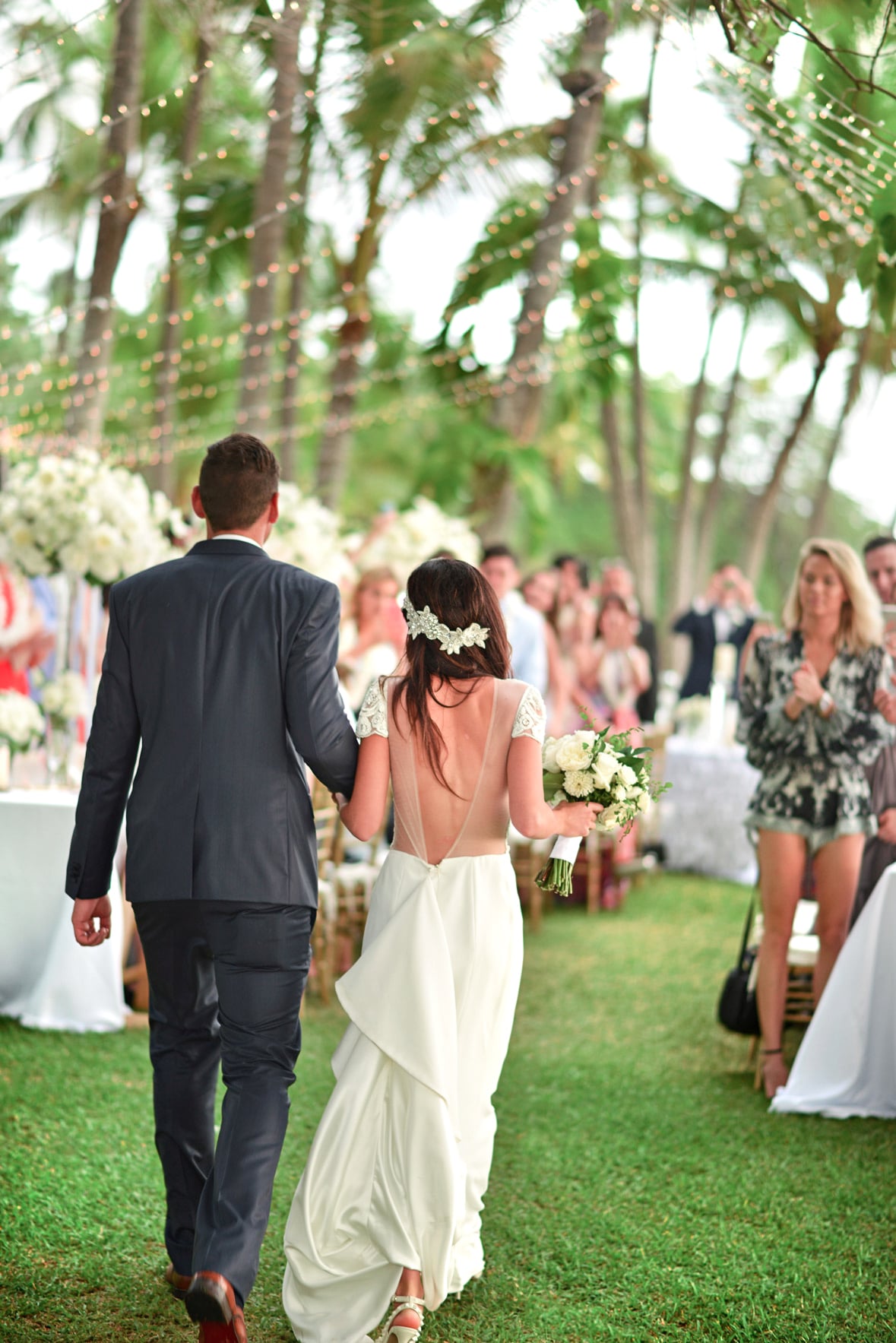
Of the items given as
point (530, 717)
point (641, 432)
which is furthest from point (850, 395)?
point (530, 717)

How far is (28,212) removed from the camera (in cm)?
2058

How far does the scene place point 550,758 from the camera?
11.1 ft

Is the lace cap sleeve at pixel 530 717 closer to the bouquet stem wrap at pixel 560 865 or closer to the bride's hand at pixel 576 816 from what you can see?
the bride's hand at pixel 576 816

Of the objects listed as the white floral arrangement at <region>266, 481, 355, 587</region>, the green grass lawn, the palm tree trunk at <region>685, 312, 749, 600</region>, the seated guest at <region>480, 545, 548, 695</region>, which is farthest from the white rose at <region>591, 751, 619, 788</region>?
the palm tree trunk at <region>685, 312, 749, 600</region>

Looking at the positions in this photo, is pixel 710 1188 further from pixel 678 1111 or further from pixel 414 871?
pixel 414 871

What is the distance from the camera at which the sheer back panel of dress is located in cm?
316

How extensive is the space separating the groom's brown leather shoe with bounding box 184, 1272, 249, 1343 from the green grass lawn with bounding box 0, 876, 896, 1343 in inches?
14.9

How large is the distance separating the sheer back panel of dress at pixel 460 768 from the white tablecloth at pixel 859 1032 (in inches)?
85.5

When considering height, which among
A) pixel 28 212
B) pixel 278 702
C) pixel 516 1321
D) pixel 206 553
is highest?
pixel 28 212

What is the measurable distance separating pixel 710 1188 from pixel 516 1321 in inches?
44.4

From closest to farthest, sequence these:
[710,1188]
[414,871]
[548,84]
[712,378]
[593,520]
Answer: [414,871] < [710,1188] < [548,84] < [712,378] < [593,520]

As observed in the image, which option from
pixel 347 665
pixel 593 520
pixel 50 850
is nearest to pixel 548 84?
pixel 347 665

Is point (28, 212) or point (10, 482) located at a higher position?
point (28, 212)

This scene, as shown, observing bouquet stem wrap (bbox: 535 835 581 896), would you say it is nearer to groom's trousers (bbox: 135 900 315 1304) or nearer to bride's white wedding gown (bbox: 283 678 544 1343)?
bride's white wedding gown (bbox: 283 678 544 1343)
